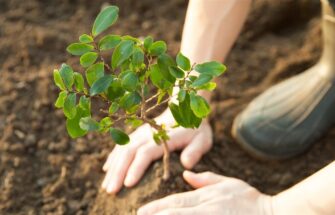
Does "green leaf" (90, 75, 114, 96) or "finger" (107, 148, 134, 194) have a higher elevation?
"green leaf" (90, 75, 114, 96)

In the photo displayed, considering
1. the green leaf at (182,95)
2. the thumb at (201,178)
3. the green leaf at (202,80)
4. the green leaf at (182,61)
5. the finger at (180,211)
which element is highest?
the green leaf at (182,61)

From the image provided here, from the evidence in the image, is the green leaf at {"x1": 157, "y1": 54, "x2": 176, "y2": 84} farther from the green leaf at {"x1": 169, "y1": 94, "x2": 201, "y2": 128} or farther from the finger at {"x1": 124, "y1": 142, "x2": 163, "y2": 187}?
the finger at {"x1": 124, "y1": 142, "x2": 163, "y2": 187}

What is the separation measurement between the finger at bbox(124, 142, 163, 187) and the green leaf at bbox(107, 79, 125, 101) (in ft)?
1.57

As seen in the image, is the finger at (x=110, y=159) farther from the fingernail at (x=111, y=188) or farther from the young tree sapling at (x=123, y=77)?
the young tree sapling at (x=123, y=77)

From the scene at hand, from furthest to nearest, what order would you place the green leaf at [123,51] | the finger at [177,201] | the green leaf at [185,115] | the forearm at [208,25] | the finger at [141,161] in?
the forearm at [208,25]
the finger at [141,161]
the finger at [177,201]
the green leaf at [185,115]
the green leaf at [123,51]

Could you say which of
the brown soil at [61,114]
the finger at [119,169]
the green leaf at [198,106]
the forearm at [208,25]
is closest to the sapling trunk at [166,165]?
the brown soil at [61,114]

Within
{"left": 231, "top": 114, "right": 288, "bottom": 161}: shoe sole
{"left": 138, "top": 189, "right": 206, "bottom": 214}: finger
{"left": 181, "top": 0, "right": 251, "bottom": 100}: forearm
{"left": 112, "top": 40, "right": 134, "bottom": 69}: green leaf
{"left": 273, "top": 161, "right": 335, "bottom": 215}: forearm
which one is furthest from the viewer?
{"left": 231, "top": 114, "right": 288, "bottom": 161}: shoe sole

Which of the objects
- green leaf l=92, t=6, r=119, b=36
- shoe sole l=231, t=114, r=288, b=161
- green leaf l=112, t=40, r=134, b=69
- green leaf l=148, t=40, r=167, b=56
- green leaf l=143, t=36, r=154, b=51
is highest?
green leaf l=92, t=6, r=119, b=36

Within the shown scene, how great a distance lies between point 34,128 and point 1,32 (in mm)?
540

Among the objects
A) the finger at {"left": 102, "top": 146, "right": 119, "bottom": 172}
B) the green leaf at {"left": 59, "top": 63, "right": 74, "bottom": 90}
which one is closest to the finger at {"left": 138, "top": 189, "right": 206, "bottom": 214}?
the finger at {"left": 102, "top": 146, "right": 119, "bottom": 172}

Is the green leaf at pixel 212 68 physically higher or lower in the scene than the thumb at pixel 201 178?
higher

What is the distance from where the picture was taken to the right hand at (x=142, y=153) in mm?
1815

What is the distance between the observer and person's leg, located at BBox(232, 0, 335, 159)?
2.04 m

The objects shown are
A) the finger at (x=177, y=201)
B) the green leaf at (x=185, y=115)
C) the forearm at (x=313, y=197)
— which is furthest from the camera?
the finger at (x=177, y=201)
